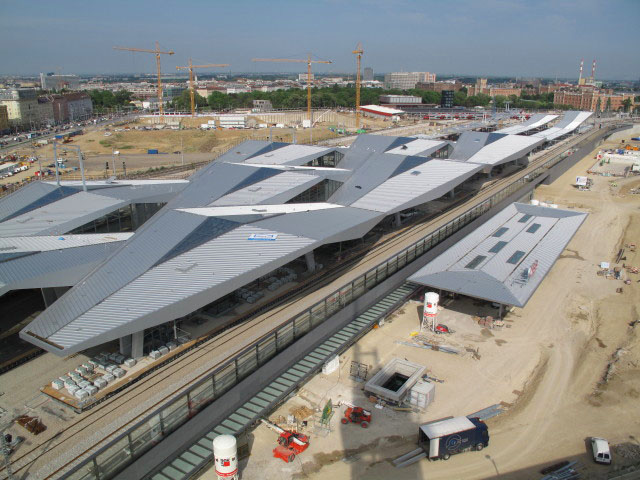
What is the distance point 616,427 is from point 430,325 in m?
10.8

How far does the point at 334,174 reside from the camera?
4822 centimetres

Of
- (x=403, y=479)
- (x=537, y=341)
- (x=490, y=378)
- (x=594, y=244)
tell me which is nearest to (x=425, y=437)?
(x=403, y=479)

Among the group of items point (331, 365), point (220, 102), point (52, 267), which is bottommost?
point (331, 365)

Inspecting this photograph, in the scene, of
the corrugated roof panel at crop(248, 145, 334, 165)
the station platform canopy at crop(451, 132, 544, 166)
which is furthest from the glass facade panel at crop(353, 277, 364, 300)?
the station platform canopy at crop(451, 132, 544, 166)

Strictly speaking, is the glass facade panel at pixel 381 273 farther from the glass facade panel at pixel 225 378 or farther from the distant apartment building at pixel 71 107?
the distant apartment building at pixel 71 107

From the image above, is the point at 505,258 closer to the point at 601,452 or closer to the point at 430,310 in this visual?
the point at 430,310

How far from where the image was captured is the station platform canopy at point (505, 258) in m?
30.3

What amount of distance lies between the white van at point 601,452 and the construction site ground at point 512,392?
304mm

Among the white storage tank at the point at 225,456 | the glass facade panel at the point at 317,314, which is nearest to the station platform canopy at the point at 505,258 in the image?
the glass facade panel at the point at 317,314

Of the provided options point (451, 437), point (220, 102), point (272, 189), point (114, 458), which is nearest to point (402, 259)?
point (272, 189)

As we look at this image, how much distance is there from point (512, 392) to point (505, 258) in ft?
41.9

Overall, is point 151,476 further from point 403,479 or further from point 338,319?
point 338,319

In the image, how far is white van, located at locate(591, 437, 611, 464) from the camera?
64.5 feet

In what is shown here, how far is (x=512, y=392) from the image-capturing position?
949 inches
